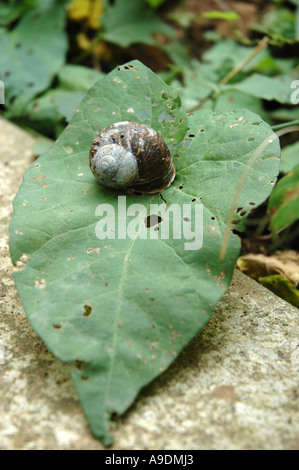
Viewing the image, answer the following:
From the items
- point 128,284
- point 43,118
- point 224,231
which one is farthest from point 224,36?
point 128,284

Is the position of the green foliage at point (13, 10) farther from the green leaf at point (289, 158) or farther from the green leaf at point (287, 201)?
the green leaf at point (287, 201)

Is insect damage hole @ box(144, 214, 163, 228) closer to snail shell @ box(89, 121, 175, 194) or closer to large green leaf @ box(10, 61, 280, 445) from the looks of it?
large green leaf @ box(10, 61, 280, 445)

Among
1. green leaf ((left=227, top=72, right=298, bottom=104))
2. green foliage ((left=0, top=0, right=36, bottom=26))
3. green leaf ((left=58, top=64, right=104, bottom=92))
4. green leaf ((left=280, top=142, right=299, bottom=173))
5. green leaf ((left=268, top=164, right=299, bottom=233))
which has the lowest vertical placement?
green leaf ((left=58, top=64, right=104, bottom=92))

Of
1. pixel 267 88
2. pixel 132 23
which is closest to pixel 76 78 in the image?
pixel 132 23

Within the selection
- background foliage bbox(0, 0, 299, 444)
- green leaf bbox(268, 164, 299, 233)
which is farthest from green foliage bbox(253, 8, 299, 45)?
green leaf bbox(268, 164, 299, 233)

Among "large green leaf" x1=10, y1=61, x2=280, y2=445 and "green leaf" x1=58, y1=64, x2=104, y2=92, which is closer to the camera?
"large green leaf" x1=10, y1=61, x2=280, y2=445
